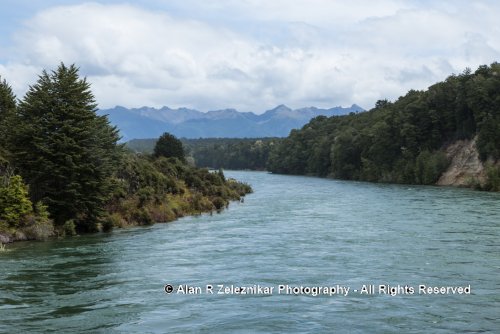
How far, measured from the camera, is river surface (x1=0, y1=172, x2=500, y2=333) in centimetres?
1781

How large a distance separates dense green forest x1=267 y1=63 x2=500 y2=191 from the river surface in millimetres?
58857

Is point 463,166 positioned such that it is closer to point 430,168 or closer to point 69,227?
point 430,168

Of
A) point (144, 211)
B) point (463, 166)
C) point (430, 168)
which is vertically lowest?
point (144, 211)

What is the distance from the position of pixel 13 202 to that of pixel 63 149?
5315 millimetres

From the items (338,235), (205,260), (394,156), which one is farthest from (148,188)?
(394,156)

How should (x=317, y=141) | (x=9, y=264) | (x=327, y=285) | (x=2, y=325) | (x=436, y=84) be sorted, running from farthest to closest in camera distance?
(x=317, y=141)
(x=436, y=84)
(x=9, y=264)
(x=327, y=285)
(x=2, y=325)

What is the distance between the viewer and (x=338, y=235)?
123 feet

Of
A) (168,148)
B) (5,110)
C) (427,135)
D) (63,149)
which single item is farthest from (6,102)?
(427,135)

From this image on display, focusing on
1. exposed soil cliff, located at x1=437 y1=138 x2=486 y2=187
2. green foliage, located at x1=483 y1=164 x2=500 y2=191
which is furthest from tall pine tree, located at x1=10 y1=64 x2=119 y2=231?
exposed soil cliff, located at x1=437 y1=138 x2=486 y2=187

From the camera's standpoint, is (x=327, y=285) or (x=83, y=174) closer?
(x=327, y=285)

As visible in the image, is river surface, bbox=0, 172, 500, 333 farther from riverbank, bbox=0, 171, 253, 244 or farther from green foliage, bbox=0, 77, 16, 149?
green foliage, bbox=0, 77, 16, 149

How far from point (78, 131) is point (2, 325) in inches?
922

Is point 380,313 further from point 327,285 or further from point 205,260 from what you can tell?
point 205,260

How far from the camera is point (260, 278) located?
24.0 m
